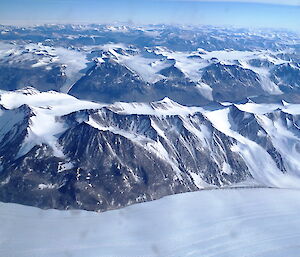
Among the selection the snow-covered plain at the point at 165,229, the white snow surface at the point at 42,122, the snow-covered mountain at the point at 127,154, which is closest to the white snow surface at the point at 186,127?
the white snow surface at the point at 42,122

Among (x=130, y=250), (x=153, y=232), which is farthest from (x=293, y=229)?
(x=130, y=250)

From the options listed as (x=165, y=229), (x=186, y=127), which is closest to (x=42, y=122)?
(x=186, y=127)

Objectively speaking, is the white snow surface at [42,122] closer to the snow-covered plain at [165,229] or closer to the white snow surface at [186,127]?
the white snow surface at [186,127]

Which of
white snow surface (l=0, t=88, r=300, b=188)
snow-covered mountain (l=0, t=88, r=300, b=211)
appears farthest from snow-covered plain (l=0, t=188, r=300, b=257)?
white snow surface (l=0, t=88, r=300, b=188)

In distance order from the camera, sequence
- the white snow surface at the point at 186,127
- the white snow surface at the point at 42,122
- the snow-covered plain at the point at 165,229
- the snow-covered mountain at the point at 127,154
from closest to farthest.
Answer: the snow-covered plain at the point at 165,229
the snow-covered mountain at the point at 127,154
the white snow surface at the point at 42,122
the white snow surface at the point at 186,127

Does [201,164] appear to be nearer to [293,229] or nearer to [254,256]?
[293,229]
